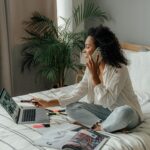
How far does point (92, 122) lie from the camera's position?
7.09 ft

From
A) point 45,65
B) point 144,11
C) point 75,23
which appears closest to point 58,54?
point 45,65

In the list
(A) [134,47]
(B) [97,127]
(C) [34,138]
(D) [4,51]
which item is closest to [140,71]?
(A) [134,47]

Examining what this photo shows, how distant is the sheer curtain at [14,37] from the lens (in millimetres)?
3463

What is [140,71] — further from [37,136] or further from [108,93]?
[37,136]

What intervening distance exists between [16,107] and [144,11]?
1733mm

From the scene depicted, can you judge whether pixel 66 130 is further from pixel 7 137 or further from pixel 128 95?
pixel 128 95

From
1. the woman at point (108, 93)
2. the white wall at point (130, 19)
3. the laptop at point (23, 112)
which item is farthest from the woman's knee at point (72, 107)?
the white wall at point (130, 19)

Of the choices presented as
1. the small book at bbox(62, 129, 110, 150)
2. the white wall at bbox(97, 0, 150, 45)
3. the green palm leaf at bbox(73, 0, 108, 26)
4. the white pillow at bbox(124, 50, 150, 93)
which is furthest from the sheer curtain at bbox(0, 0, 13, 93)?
the small book at bbox(62, 129, 110, 150)

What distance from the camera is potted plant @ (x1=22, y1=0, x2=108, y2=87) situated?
3.52 m

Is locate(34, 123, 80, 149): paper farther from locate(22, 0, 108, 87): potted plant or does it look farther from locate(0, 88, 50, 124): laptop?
locate(22, 0, 108, 87): potted plant

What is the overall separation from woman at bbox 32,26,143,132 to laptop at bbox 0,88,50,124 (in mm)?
173

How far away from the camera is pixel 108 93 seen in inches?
82.9

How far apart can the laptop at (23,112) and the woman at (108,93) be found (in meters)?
0.17

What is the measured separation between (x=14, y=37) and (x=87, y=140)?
211 cm
